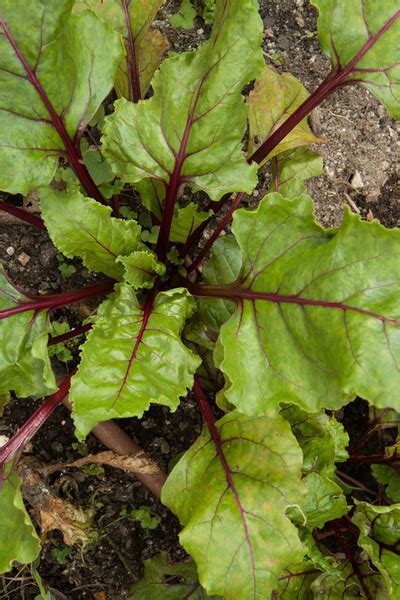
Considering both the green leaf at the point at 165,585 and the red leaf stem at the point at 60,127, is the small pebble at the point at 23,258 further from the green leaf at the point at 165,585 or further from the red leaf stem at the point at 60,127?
the green leaf at the point at 165,585

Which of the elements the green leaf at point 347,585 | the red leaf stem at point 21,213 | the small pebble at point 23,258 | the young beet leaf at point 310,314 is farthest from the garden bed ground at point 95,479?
the young beet leaf at point 310,314

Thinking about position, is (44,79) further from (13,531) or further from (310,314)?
(13,531)

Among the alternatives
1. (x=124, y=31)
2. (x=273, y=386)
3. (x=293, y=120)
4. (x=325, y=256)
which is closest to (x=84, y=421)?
(x=273, y=386)

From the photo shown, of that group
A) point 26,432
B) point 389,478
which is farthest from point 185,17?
point 389,478

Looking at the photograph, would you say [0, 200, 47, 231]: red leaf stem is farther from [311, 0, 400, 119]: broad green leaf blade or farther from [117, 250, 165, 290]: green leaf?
[311, 0, 400, 119]: broad green leaf blade

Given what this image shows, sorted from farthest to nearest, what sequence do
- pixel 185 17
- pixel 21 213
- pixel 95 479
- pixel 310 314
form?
pixel 185 17 → pixel 95 479 → pixel 21 213 → pixel 310 314
